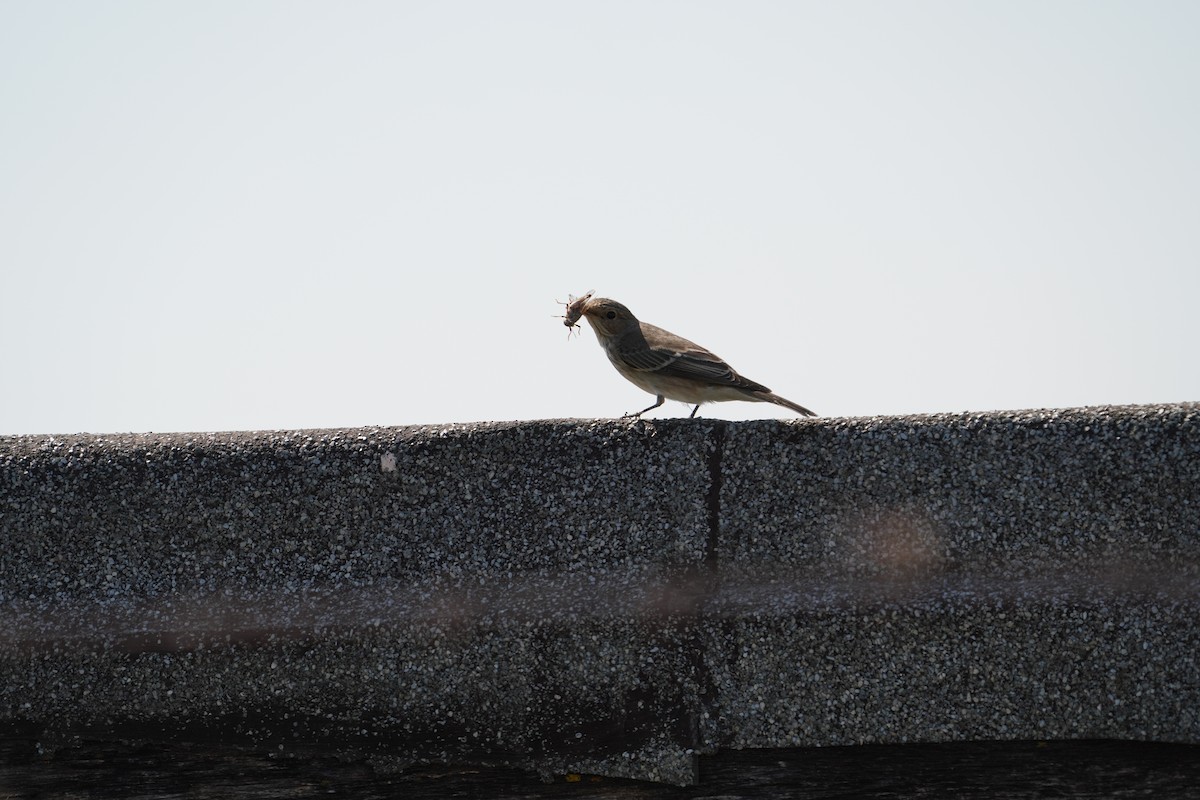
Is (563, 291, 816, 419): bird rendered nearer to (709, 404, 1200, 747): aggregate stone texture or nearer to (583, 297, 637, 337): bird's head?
(583, 297, 637, 337): bird's head

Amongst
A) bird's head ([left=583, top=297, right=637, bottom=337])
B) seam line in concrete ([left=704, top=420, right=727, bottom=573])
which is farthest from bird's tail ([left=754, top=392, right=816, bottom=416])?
seam line in concrete ([left=704, top=420, right=727, bottom=573])

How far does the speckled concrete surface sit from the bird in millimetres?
2082

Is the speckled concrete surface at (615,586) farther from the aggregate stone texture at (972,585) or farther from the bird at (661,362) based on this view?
the bird at (661,362)

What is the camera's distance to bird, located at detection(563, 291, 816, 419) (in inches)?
194

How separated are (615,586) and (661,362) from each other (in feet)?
8.60

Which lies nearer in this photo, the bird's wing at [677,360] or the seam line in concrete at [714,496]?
the seam line in concrete at [714,496]

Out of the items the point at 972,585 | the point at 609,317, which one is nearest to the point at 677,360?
the point at 609,317

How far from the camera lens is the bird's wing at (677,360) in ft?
16.4

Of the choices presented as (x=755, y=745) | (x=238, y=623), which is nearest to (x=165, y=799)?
(x=238, y=623)

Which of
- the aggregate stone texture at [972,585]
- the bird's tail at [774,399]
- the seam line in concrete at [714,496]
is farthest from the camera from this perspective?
the bird's tail at [774,399]

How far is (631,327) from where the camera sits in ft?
17.8

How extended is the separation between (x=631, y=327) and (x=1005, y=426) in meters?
2.97

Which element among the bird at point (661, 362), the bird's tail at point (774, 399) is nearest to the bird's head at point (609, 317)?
the bird at point (661, 362)

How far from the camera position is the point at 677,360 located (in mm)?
5121
